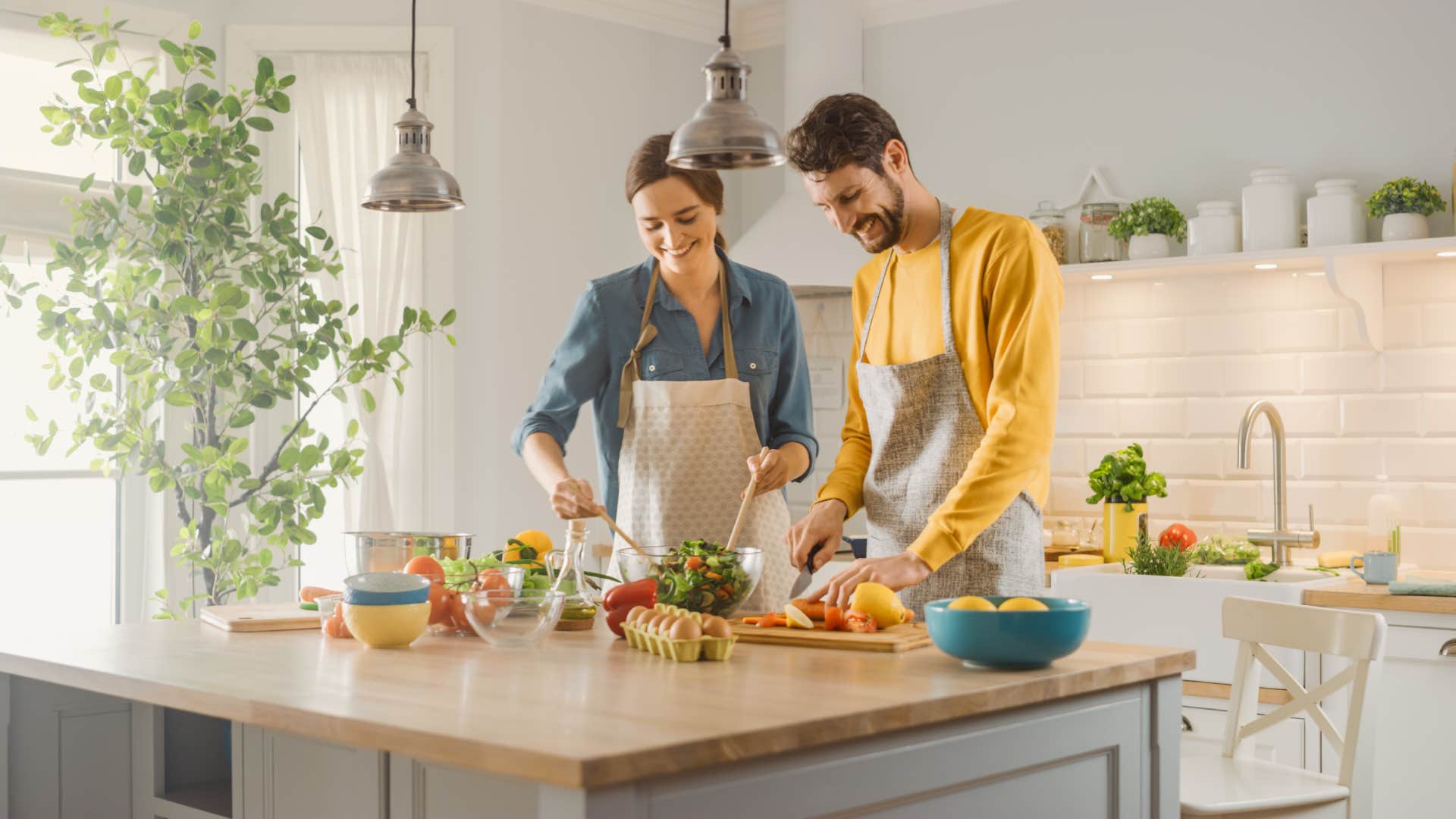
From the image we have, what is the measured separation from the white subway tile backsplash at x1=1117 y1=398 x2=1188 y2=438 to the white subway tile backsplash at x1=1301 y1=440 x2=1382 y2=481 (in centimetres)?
38

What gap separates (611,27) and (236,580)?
93.8 inches

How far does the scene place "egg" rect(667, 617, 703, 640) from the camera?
175 centimetres

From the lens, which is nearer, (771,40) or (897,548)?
(897,548)

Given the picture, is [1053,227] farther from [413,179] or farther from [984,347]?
[413,179]

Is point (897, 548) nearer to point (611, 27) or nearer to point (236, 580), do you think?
point (236, 580)

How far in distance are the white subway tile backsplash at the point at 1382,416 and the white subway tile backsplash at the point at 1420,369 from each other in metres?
0.04

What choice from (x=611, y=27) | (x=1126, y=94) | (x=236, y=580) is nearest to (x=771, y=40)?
(x=611, y=27)

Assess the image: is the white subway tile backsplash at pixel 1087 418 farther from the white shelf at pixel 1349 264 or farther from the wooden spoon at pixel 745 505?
the wooden spoon at pixel 745 505

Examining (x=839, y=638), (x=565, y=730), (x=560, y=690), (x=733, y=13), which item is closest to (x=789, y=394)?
(x=839, y=638)

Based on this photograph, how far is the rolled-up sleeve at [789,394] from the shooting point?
8.95ft

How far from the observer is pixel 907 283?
8.00 feet

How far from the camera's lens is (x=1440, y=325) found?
12.2ft

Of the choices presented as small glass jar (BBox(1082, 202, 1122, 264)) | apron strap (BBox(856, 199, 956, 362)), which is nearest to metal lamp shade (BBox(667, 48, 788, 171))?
apron strap (BBox(856, 199, 956, 362))

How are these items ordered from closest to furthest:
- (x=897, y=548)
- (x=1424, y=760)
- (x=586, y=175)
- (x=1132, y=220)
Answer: (x=897, y=548), (x=1424, y=760), (x=1132, y=220), (x=586, y=175)
